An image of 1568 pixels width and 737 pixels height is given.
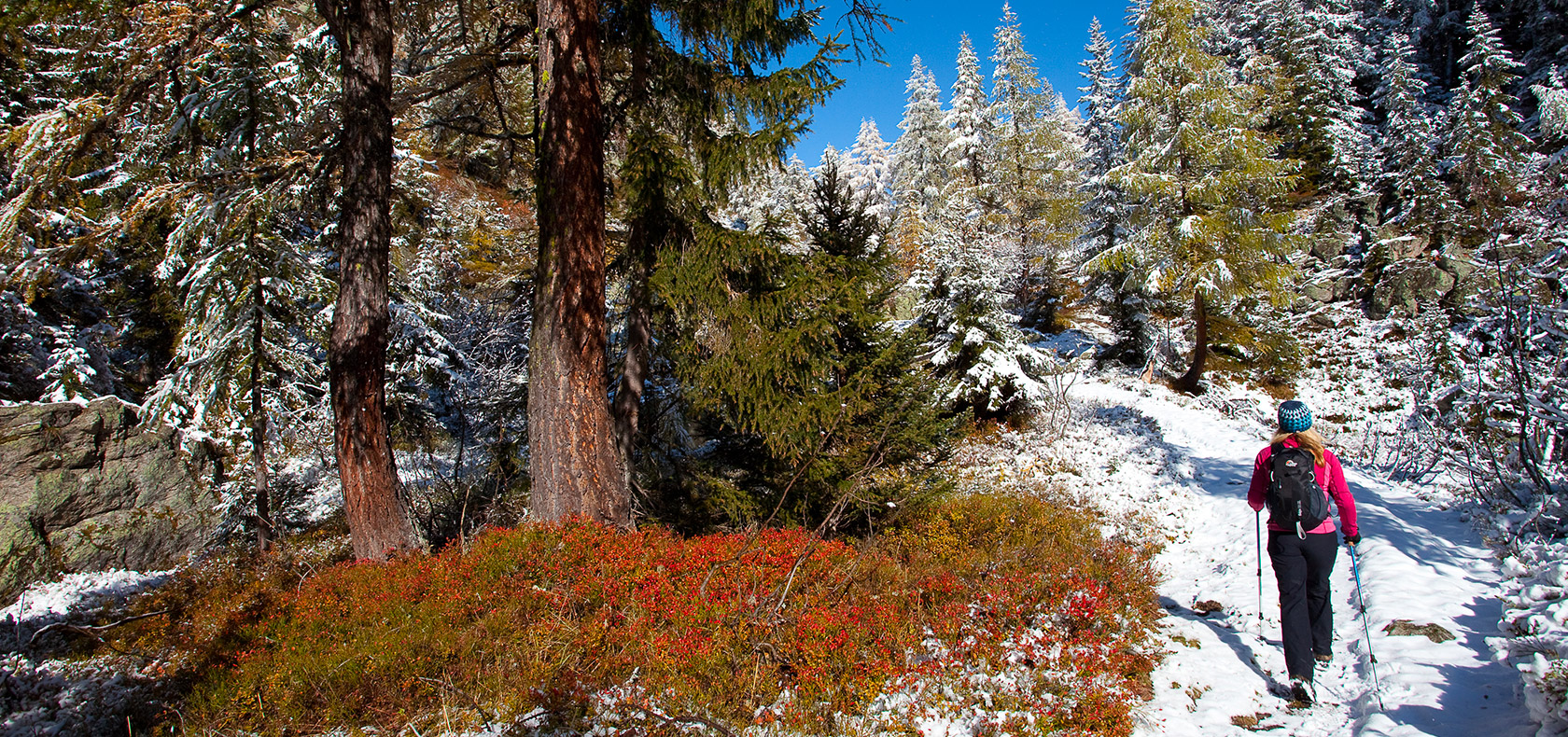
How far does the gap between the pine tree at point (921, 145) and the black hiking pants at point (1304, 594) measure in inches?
939

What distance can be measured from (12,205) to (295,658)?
4.51 metres

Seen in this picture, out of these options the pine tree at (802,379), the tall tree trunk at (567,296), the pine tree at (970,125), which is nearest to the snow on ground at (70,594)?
the tall tree trunk at (567,296)

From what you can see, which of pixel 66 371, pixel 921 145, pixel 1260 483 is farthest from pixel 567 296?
pixel 921 145

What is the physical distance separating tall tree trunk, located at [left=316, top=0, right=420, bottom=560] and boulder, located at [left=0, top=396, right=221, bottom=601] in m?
4.07

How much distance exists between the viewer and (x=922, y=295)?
13.8 m

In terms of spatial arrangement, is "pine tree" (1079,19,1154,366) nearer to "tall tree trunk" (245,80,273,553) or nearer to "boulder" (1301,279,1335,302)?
"boulder" (1301,279,1335,302)

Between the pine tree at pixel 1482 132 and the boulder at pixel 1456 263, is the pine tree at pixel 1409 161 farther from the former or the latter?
the boulder at pixel 1456 263

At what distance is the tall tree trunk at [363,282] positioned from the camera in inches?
238

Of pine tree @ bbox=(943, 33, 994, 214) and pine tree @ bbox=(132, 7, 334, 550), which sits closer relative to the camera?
pine tree @ bbox=(132, 7, 334, 550)

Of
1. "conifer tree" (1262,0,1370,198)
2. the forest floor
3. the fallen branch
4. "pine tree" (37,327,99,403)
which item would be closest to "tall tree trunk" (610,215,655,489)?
the fallen branch

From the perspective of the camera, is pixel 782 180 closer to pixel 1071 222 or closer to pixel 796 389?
pixel 1071 222

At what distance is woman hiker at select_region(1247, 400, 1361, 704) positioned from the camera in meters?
4.34

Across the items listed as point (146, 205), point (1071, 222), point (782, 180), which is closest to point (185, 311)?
point (146, 205)

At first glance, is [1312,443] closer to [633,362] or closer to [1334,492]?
[1334,492]
